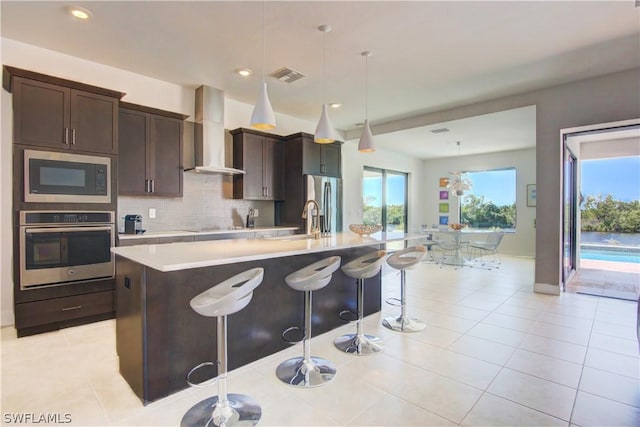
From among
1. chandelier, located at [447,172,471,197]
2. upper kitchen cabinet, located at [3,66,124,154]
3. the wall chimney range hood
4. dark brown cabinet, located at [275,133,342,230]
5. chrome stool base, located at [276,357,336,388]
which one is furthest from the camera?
chandelier, located at [447,172,471,197]

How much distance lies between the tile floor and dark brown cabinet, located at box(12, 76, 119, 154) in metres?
1.89

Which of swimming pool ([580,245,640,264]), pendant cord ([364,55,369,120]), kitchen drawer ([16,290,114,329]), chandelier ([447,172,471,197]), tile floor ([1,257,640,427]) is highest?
pendant cord ([364,55,369,120])

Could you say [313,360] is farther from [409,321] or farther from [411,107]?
[411,107]

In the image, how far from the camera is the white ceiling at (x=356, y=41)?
9.25 ft

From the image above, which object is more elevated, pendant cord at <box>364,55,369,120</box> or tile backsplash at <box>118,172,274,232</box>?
pendant cord at <box>364,55,369,120</box>

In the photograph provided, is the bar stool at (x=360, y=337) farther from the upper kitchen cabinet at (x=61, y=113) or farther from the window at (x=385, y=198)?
the window at (x=385, y=198)

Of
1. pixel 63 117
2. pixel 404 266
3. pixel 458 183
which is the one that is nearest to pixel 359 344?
pixel 404 266

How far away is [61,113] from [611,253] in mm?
8352

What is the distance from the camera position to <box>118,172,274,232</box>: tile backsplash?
13.8ft

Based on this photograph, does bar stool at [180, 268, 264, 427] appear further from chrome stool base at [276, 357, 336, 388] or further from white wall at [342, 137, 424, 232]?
white wall at [342, 137, 424, 232]

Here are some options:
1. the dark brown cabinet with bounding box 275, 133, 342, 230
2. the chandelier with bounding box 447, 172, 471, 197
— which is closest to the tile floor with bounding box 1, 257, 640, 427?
the dark brown cabinet with bounding box 275, 133, 342, 230

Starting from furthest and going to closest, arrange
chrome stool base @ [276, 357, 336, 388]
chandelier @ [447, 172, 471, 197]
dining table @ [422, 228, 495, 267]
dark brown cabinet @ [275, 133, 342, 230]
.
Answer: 1. chandelier @ [447, 172, 471, 197]
2. dining table @ [422, 228, 495, 267]
3. dark brown cabinet @ [275, 133, 342, 230]
4. chrome stool base @ [276, 357, 336, 388]

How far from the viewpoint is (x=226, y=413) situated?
1.82 metres

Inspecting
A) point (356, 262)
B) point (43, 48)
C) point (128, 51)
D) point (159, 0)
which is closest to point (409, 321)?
point (356, 262)
